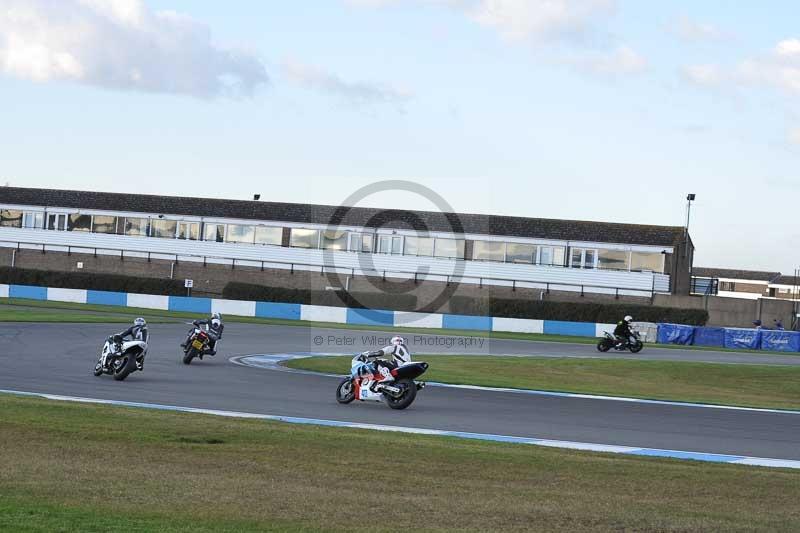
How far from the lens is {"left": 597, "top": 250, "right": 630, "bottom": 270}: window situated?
6719 centimetres

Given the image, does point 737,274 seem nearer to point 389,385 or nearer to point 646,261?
point 646,261

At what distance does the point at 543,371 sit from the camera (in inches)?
1264

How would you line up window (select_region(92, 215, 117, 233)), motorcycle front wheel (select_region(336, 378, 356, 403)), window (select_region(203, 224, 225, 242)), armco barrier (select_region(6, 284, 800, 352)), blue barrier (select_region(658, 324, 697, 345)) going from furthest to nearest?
window (select_region(92, 215, 117, 233))
window (select_region(203, 224, 225, 242))
blue barrier (select_region(658, 324, 697, 345))
armco barrier (select_region(6, 284, 800, 352))
motorcycle front wheel (select_region(336, 378, 356, 403))

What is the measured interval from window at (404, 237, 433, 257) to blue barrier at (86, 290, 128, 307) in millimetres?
17913

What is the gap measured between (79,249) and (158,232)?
5322mm

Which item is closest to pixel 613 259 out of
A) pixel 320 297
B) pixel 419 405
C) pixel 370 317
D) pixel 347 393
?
pixel 320 297

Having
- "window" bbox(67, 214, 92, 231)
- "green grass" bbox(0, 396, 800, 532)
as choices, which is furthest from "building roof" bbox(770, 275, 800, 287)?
"green grass" bbox(0, 396, 800, 532)

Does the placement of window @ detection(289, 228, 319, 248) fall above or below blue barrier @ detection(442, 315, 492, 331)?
above

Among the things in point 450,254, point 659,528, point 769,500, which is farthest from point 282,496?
point 450,254

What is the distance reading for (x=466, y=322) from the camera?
183ft

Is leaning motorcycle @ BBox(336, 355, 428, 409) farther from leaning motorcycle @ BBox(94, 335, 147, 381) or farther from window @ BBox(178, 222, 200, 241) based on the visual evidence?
window @ BBox(178, 222, 200, 241)

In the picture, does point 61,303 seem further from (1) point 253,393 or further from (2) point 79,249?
(1) point 253,393

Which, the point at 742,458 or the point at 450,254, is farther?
the point at 450,254

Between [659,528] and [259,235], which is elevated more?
[259,235]
